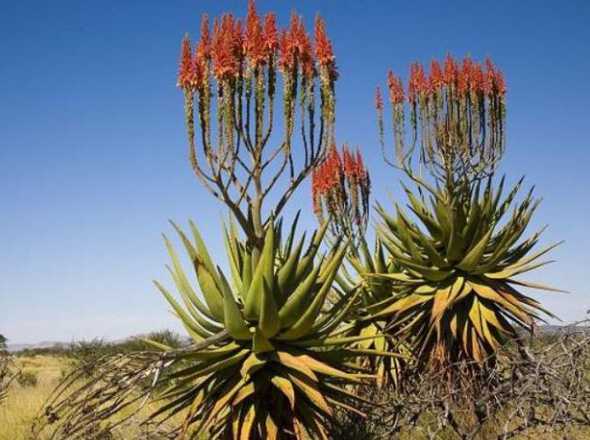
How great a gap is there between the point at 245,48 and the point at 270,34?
11.0 inches

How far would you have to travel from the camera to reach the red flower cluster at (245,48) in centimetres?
608

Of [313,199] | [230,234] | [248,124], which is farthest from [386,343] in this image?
[248,124]

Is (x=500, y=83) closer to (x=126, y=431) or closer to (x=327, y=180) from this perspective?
(x=327, y=180)

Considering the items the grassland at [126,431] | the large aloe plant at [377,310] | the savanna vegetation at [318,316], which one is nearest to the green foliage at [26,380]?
the grassland at [126,431]

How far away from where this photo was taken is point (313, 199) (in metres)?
9.95

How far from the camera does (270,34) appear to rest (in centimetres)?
623

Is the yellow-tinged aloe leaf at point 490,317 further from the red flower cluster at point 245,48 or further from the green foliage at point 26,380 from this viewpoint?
the green foliage at point 26,380

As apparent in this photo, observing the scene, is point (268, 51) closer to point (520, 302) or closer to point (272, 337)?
point (272, 337)

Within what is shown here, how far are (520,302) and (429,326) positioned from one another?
4.00ft

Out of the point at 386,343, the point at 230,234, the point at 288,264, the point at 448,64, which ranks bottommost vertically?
the point at 386,343

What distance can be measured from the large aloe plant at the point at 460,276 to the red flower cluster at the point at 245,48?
3007mm

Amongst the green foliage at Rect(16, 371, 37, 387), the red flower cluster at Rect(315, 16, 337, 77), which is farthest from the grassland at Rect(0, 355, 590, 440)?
the green foliage at Rect(16, 371, 37, 387)

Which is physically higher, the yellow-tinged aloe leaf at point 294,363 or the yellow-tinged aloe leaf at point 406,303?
the yellow-tinged aloe leaf at point 406,303

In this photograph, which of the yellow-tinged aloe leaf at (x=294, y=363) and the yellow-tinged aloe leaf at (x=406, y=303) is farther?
the yellow-tinged aloe leaf at (x=406, y=303)
